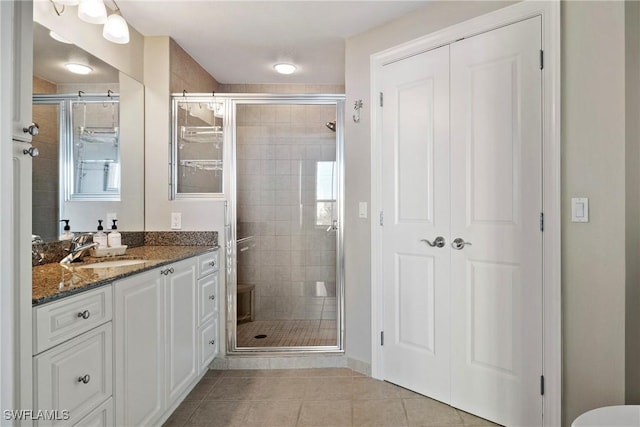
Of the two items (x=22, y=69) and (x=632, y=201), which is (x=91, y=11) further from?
(x=632, y=201)

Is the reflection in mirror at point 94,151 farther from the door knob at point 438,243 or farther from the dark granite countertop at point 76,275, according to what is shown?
the door knob at point 438,243

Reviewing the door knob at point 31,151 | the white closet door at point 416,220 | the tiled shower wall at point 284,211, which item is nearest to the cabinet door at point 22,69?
the door knob at point 31,151

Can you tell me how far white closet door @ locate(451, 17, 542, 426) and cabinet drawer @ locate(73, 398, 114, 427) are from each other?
1.79m

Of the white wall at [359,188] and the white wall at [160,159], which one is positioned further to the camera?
the white wall at [160,159]

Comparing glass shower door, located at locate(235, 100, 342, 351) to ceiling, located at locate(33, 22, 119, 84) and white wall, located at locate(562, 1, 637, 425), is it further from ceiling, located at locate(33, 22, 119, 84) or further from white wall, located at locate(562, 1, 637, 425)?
white wall, located at locate(562, 1, 637, 425)

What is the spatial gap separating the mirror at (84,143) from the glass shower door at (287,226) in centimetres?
75

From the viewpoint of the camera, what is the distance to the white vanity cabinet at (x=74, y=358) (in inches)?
43.7

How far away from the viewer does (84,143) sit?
222 centimetres

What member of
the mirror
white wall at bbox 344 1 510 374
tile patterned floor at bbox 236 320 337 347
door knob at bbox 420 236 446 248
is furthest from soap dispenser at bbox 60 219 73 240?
door knob at bbox 420 236 446 248

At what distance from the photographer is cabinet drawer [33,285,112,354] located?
3.62 ft

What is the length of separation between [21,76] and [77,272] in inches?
35.0

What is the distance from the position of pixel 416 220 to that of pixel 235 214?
1373 millimetres

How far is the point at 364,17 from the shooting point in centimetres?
244

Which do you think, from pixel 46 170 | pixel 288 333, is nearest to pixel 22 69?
pixel 46 170
